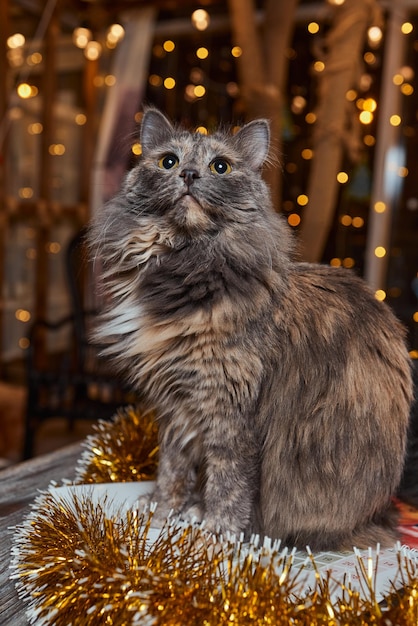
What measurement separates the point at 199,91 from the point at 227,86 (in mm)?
197

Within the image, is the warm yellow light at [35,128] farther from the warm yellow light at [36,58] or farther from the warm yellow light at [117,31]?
the warm yellow light at [117,31]

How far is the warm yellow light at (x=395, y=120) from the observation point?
3.53 meters

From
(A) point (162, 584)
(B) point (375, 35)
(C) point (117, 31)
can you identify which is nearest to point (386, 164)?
(B) point (375, 35)

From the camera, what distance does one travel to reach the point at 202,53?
403cm

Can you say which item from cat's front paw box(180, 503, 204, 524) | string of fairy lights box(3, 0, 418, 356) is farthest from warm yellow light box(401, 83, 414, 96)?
cat's front paw box(180, 503, 204, 524)

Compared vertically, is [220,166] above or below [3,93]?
below

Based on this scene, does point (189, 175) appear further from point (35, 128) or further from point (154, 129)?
point (35, 128)

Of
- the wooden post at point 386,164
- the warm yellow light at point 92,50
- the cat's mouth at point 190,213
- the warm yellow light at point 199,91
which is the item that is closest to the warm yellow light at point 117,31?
the warm yellow light at point 92,50

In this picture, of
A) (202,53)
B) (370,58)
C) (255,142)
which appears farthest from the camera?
(202,53)

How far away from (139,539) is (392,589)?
31cm

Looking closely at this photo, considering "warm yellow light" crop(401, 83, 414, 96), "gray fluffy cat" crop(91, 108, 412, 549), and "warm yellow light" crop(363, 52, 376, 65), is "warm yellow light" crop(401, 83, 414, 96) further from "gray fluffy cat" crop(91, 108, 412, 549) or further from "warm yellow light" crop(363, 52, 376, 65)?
"gray fluffy cat" crop(91, 108, 412, 549)

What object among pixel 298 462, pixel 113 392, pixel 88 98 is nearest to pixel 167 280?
pixel 298 462

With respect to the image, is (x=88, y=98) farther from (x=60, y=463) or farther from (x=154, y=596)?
(x=154, y=596)

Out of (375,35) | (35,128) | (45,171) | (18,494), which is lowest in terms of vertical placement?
(18,494)
